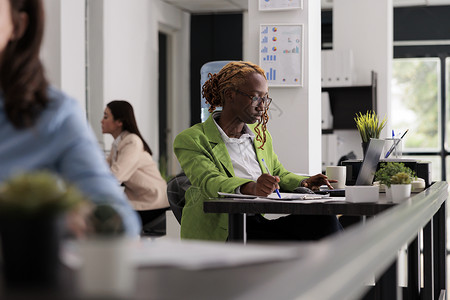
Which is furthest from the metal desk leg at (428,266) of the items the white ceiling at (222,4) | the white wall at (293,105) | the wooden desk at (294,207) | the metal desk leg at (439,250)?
the white ceiling at (222,4)

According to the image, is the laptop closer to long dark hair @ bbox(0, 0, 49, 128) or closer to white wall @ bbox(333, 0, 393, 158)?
long dark hair @ bbox(0, 0, 49, 128)

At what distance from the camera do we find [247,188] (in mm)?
2623

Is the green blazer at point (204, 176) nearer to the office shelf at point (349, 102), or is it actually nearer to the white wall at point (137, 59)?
the office shelf at point (349, 102)

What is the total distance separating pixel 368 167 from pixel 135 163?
2.57 meters

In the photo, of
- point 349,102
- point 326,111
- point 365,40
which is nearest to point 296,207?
point 326,111

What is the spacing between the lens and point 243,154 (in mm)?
3055

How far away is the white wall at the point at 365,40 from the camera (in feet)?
20.0

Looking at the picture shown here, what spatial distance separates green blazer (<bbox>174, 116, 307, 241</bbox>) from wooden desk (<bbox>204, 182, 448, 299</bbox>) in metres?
0.25

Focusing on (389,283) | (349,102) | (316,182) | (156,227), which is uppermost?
(349,102)

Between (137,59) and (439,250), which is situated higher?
(137,59)

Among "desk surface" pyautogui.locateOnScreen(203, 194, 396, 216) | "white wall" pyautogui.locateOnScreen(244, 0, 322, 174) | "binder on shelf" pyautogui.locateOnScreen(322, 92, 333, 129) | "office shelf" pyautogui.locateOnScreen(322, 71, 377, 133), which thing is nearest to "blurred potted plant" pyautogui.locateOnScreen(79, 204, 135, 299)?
"desk surface" pyautogui.locateOnScreen(203, 194, 396, 216)

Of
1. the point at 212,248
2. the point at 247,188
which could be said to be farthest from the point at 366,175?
the point at 212,248

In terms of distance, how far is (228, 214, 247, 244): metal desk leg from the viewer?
2490mm

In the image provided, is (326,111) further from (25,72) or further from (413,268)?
(25,72)
